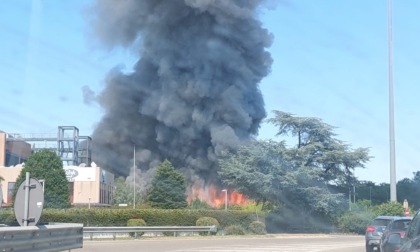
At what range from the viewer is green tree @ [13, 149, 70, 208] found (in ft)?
199

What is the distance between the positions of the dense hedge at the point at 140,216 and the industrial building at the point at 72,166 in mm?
31449

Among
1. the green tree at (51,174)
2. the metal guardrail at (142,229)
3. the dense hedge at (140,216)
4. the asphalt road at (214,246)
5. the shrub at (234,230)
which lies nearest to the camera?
the asphalt road at (214,246)

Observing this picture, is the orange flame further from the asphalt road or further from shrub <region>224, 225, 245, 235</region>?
the asphalt road

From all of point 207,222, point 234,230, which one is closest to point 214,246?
point 234,230

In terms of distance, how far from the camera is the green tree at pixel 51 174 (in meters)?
60.6

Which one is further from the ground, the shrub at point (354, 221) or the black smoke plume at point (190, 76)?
the black smoke plume at point (190, 76)

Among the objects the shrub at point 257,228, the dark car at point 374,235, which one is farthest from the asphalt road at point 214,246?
the shrub at point 257,228

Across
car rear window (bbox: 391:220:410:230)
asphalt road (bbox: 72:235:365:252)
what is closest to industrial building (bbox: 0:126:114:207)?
asphalt road (bbox: 72:235:365:252)

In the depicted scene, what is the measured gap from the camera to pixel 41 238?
1163cm

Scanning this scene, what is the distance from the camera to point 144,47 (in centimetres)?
8719

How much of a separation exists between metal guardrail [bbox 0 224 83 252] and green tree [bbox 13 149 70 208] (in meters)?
46.8

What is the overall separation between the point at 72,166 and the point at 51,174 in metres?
21.6

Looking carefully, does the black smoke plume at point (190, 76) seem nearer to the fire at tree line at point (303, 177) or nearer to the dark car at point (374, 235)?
the fire at tree line at point (303, 177)

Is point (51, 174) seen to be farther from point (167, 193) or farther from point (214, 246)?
point (214, 246)
